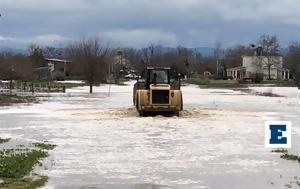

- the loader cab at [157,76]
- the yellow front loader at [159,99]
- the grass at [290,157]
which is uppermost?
the loader cab at [157,76]

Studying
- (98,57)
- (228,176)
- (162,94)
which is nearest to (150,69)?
(162,94)

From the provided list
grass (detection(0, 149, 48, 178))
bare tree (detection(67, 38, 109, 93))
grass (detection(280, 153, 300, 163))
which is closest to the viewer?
grass (detection(0, 149, 48, 178))

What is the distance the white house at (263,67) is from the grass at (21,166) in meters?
120

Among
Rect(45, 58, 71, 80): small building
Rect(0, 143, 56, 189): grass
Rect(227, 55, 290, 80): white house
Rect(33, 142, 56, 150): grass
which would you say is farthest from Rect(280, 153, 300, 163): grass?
Rect(227, 55, 290, 80): white house

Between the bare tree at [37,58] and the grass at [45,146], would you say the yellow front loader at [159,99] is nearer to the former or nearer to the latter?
the grass at [45,146]

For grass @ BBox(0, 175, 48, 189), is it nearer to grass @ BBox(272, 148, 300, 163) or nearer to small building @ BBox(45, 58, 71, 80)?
grass @ BBox(272, 148, 300, 163)

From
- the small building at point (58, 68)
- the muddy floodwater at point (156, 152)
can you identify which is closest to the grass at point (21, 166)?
the muddy floodwater at point (156, 152)

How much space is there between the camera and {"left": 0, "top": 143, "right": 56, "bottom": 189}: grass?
1089 centimetres

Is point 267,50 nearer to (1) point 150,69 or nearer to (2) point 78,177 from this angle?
(1) point 150,69

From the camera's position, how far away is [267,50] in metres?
139

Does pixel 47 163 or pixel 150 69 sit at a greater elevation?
pixel 150 69

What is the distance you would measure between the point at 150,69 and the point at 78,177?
61.1 ft

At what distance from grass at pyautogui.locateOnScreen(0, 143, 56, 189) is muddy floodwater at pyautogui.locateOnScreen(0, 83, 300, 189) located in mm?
278

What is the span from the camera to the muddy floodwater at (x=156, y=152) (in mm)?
11594
